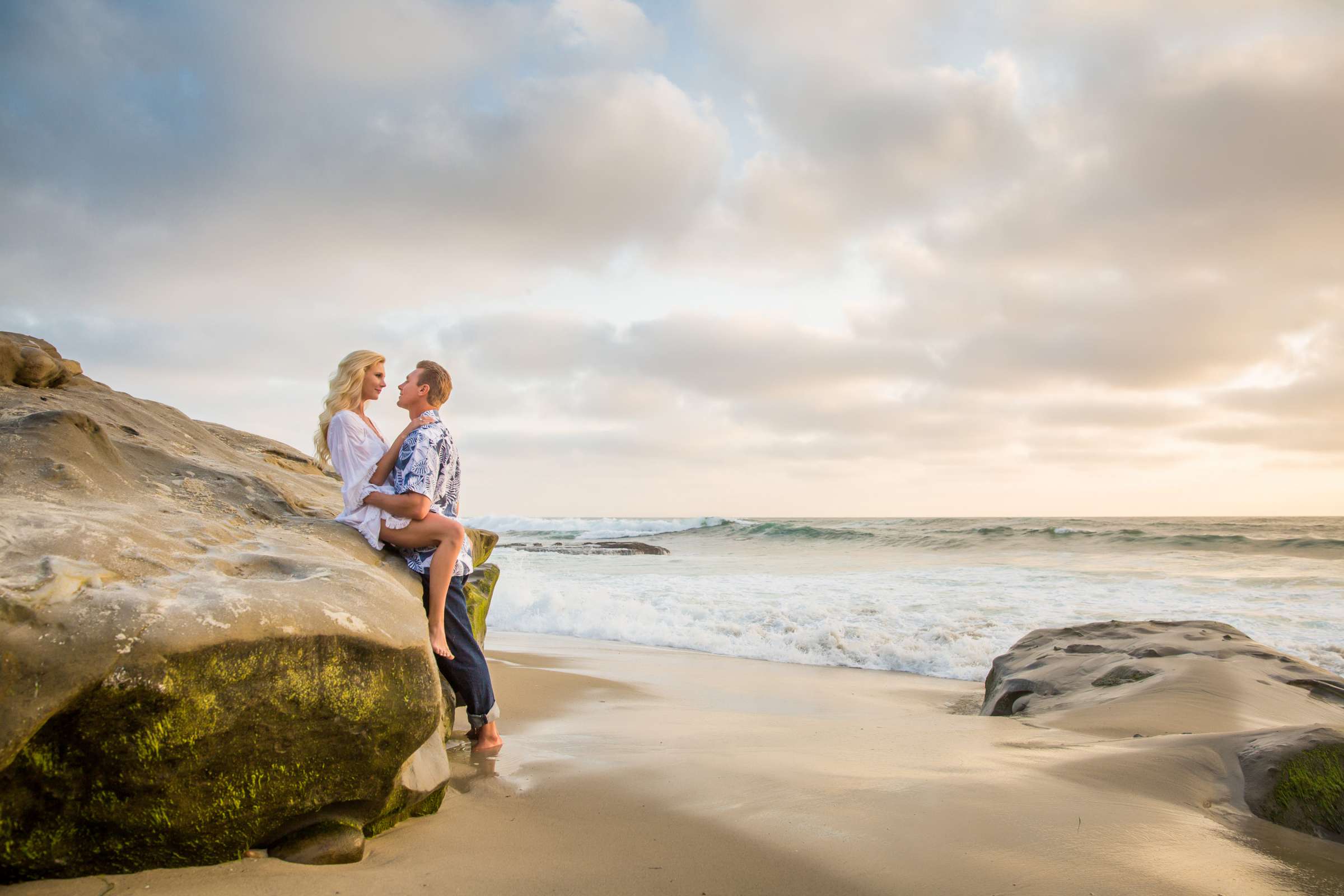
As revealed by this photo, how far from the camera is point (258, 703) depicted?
2.33m

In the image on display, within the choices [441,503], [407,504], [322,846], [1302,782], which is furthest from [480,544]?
[1302,782]

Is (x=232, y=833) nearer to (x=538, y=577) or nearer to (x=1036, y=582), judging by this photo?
(x=538, y=577)

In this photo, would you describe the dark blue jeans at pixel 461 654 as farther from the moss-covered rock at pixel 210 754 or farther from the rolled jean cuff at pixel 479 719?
the moss-covered rock at pixel 210 754

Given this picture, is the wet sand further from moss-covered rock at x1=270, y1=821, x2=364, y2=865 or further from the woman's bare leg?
the woman's bare leg

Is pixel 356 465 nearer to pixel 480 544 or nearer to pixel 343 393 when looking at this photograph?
pixel 343 393

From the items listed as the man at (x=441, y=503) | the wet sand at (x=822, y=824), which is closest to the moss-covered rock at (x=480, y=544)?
the wet sand at (x=822, y=824)

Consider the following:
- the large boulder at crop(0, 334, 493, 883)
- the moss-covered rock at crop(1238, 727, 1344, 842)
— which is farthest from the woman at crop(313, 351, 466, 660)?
the moss-covered rock at crop(1238, 727, 1344, 842)

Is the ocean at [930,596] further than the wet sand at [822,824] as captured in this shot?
Yes

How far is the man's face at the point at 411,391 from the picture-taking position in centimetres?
416

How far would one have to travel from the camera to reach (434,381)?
13.8 feet

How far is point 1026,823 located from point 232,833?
295 centimetres

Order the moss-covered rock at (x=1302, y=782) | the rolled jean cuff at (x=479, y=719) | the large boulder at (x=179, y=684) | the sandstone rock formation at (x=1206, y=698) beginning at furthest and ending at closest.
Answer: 1. the rolled jean cuff at (x=479, y=719)
2. the sandstone rock formation at (x=1206, y=698)
3. the moss-covered rock at (x=1302, y=782)
4. the large boulder at (x=179, y=684)

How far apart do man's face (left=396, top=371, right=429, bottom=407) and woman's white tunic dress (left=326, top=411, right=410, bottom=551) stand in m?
0.25

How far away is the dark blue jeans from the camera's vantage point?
386 cm
